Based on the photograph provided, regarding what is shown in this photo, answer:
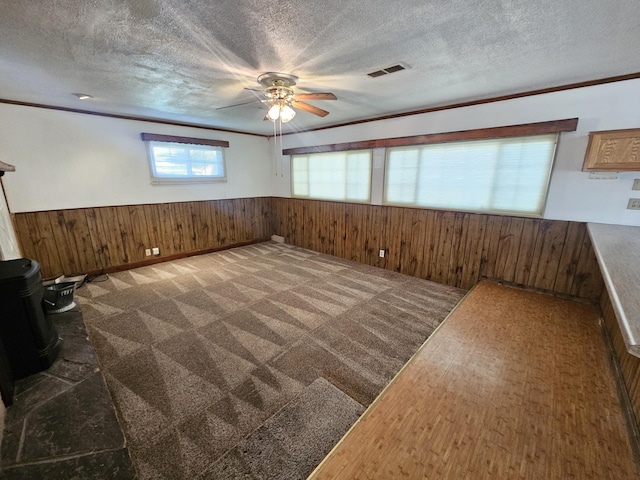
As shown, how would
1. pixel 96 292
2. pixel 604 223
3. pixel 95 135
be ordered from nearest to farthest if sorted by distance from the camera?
pixel 604 223, pixel 96 292, pixel 95 135

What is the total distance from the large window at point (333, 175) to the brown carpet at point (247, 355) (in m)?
1.52

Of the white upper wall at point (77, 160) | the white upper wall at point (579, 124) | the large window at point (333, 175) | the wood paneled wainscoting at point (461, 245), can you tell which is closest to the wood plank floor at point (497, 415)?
the wood paneled wainscoting at point (461, 245)

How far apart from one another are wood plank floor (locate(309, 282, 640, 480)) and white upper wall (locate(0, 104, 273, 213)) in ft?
15.4

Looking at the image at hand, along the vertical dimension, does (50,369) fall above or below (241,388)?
above

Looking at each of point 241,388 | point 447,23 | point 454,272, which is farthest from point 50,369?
point 454,272

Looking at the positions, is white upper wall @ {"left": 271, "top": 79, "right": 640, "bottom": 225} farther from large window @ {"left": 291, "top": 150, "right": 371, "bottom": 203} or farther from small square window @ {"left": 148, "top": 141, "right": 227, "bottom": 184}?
small square window @ {"left": 148, "top": 141, "right": 227, "bottom": 184}

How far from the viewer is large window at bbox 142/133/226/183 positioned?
4.44 meters

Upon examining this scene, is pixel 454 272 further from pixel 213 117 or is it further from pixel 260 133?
pixel 260 133

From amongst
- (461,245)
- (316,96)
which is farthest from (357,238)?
(316,96)

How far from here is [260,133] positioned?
567 centimetres

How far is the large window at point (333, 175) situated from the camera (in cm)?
445

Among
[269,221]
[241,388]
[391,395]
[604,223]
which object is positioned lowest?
[241,388]

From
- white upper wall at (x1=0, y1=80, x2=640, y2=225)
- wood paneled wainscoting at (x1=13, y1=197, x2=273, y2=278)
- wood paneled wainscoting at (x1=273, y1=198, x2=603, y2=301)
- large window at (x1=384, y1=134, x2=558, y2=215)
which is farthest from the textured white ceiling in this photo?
wood paneled wainscoting at (x1=13, y1=197, x2=273, y2=278)

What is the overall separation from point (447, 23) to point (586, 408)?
7.95 feet
